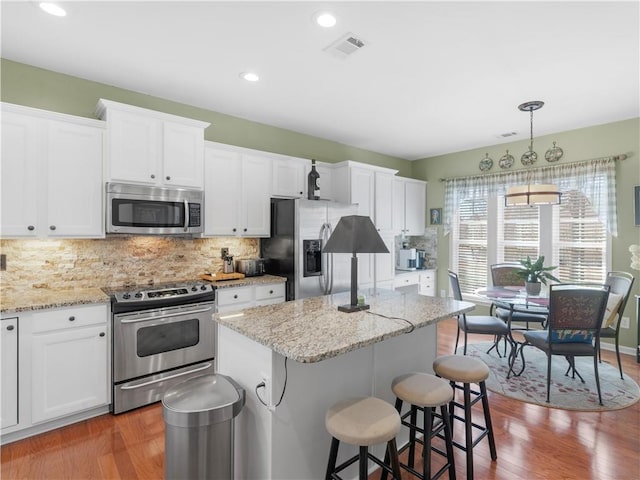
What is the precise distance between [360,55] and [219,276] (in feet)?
7.95

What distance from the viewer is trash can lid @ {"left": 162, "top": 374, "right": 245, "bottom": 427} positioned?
1.49 m

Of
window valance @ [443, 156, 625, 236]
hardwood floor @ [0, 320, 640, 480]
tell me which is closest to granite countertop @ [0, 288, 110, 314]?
hardwood floor @ [0, 320, 640, 480]

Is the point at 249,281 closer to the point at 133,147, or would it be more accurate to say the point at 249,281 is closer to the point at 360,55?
the point at 133,147

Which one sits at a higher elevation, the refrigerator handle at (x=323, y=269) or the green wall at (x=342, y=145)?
the green wall at (x=342, y=145)

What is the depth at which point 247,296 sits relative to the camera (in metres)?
3.46

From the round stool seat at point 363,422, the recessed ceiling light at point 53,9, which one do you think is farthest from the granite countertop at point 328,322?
the recessed ceiling light at point 53,9

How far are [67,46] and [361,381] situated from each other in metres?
3.12

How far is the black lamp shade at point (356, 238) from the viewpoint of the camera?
2045 millimetres

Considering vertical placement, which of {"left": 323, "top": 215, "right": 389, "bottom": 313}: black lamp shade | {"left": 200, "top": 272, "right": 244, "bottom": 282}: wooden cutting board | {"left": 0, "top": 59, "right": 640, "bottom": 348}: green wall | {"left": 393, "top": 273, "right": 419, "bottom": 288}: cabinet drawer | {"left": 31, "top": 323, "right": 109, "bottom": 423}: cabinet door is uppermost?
{"left": 0, "top": 59, "right": 640, "bottom": 348}: green wall

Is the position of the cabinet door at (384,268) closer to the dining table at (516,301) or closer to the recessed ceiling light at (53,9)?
the dining table at (516,301)

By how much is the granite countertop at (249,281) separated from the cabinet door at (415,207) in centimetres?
271

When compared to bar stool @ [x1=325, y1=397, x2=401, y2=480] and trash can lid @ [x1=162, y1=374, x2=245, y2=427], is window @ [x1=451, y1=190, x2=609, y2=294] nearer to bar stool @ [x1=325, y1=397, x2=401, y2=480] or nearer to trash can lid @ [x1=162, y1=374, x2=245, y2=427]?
bar stool @ [x1=325, y1=397, x2=401, y2=480]

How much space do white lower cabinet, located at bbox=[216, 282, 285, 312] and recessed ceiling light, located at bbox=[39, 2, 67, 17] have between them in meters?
2.29

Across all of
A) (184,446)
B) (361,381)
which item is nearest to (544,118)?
(361,381)
